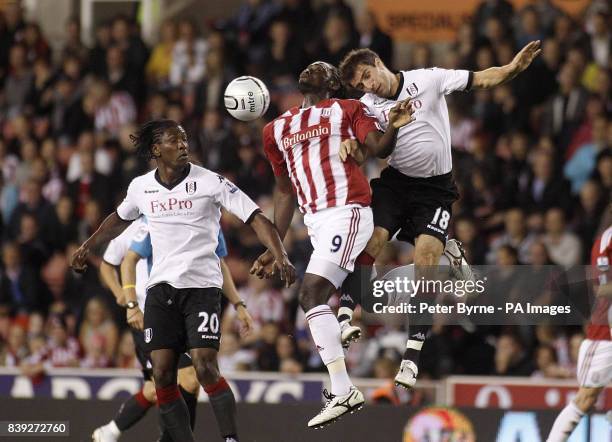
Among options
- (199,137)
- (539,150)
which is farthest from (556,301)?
(199,137)

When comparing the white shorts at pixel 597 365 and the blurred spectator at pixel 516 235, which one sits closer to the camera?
the white shorts at pixel 597 365

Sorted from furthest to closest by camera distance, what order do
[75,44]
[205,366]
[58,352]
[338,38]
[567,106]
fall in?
[75,44] < [338,38] < [58,352] < [567,106] < [205,366]

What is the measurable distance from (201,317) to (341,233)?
111 centimetres

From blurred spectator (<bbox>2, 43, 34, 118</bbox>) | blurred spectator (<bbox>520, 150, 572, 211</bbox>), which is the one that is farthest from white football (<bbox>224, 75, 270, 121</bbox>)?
blurred spectator (<bbox>2, 43, 34, 118</bbox>)

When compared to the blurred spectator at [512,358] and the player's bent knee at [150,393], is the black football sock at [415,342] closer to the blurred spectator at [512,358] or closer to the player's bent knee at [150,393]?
the player's bent knee at [150,393]

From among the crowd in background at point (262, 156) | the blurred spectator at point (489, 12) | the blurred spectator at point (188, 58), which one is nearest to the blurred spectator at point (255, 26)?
the crowd in background at point (262, 156)

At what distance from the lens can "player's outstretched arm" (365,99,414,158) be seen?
1005 cm

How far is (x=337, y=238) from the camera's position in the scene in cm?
1040

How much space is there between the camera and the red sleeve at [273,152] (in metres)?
10.7

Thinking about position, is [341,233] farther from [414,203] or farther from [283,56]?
[283,56]

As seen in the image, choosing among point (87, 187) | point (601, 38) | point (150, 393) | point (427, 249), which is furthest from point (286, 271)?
point (87, 187)

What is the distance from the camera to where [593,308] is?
11.9 m

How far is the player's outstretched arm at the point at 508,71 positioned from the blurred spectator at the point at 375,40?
598 centimetres

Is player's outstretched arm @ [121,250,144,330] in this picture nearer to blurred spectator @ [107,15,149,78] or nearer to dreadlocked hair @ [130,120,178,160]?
dreadlocked hair @ [130,120,178,160]
